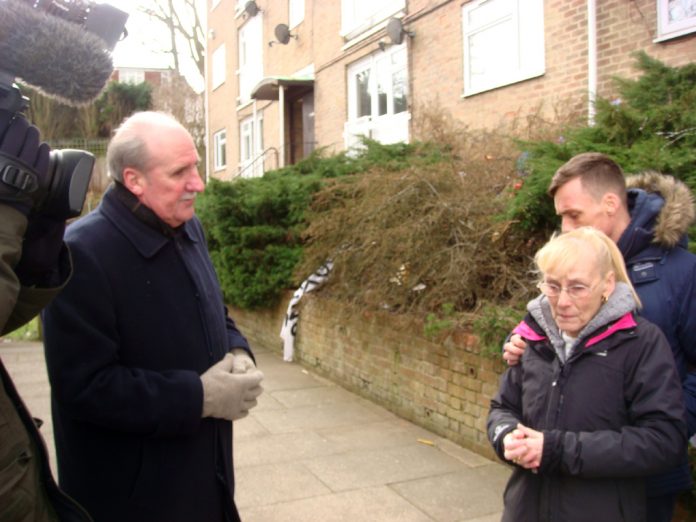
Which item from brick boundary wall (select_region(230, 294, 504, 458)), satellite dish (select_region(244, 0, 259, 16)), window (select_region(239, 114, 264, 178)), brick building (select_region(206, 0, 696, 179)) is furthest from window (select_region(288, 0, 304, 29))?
brick boundary wall (select_region(230, 294, 504, 458))

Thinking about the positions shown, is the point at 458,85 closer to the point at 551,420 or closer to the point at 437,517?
the point at 437,517

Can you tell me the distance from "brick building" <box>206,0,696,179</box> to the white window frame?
0.01m

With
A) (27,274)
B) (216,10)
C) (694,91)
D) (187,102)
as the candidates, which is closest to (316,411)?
(694,91)

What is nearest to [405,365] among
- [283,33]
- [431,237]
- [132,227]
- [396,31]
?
[431,237]

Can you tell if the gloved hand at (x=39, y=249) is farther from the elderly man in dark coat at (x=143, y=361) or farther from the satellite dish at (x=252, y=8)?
the satellite dish at (x=252, y=8)

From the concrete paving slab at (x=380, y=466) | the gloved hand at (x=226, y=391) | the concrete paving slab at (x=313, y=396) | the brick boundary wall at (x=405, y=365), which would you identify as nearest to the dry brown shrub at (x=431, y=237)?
the brick boundary wall at (x=405, y=365)

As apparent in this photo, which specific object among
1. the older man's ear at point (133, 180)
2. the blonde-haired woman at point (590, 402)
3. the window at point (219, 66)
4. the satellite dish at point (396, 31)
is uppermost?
the window at point (219, 66)

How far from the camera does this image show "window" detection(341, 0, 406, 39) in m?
12.8

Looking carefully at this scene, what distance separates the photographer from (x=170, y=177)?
7.63ft

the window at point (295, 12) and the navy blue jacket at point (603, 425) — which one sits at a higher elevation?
the window at point (295, 12)

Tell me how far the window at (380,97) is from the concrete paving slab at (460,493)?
822cm

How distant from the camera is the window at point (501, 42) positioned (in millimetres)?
9234

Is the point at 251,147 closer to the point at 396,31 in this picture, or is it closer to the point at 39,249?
the point at 396,31

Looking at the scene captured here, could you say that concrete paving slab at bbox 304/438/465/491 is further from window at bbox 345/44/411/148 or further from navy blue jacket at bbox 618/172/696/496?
window at bbox 345/44/411/148
